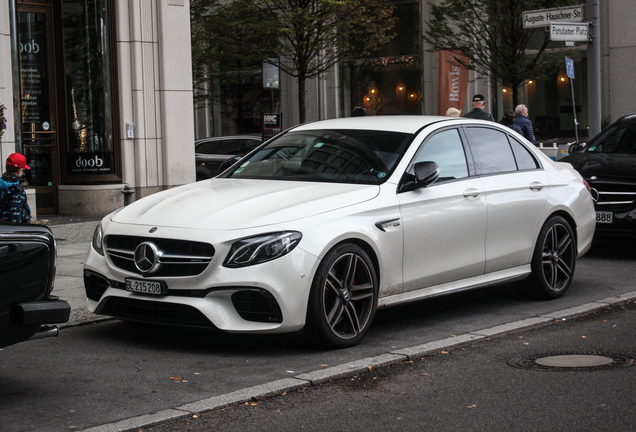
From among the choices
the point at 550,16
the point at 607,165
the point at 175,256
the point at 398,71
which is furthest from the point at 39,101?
the point at 398,71

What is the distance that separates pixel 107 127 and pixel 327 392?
490 inches

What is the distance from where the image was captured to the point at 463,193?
732cm

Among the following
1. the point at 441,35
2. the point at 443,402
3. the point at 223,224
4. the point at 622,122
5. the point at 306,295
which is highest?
the point at 441,35

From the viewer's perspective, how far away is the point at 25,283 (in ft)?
15.6

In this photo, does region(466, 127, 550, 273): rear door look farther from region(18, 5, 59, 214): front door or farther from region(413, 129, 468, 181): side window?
region(18, 5, 59, 214): front door

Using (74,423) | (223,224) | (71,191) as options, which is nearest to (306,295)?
(223,224)

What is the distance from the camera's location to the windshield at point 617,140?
1185 cm

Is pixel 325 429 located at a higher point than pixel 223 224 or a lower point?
lower

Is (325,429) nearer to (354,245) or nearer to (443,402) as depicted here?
(443,402)

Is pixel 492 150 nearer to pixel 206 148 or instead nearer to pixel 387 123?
pixel 387 123

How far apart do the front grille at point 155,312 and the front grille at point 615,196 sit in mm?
6628

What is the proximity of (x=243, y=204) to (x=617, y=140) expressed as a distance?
7.42 metres

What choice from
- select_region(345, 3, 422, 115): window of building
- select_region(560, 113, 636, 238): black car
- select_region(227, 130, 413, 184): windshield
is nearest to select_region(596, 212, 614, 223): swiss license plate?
select_region(560, 113, 636, 238): black car

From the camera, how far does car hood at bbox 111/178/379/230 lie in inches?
239
